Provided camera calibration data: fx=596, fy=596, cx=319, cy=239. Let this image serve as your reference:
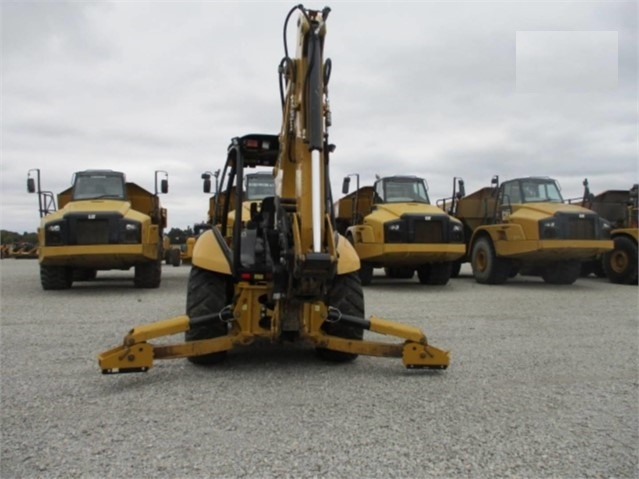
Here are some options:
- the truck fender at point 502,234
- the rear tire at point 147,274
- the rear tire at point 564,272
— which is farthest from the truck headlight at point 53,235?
the rear tire at point 564,272

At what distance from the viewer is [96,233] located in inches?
460

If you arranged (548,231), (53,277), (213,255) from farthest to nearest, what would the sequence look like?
(548,231) → (53,277) → (213,255)

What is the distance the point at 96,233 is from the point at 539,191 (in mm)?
10057

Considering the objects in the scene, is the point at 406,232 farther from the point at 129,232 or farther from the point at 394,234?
the point at 129,232

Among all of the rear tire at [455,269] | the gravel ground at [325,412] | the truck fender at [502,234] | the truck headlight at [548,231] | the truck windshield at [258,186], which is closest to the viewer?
the gravel ground at [325,412]

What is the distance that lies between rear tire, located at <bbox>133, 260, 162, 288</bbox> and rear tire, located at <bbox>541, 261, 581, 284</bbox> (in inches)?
372

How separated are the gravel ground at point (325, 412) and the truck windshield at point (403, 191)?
705 centimetres

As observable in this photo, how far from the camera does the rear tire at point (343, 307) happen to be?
18.2 feet

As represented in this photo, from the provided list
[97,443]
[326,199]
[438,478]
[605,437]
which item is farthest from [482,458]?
[326,199]

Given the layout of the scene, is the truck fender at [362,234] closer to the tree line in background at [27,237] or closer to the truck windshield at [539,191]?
the truck windshield at [539,191]

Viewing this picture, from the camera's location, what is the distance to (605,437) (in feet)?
11.9

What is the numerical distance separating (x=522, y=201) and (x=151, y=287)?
29.0ft

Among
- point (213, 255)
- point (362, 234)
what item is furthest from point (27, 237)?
point (213, 255)

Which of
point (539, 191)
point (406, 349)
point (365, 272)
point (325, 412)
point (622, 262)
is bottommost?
point (325, 412)
